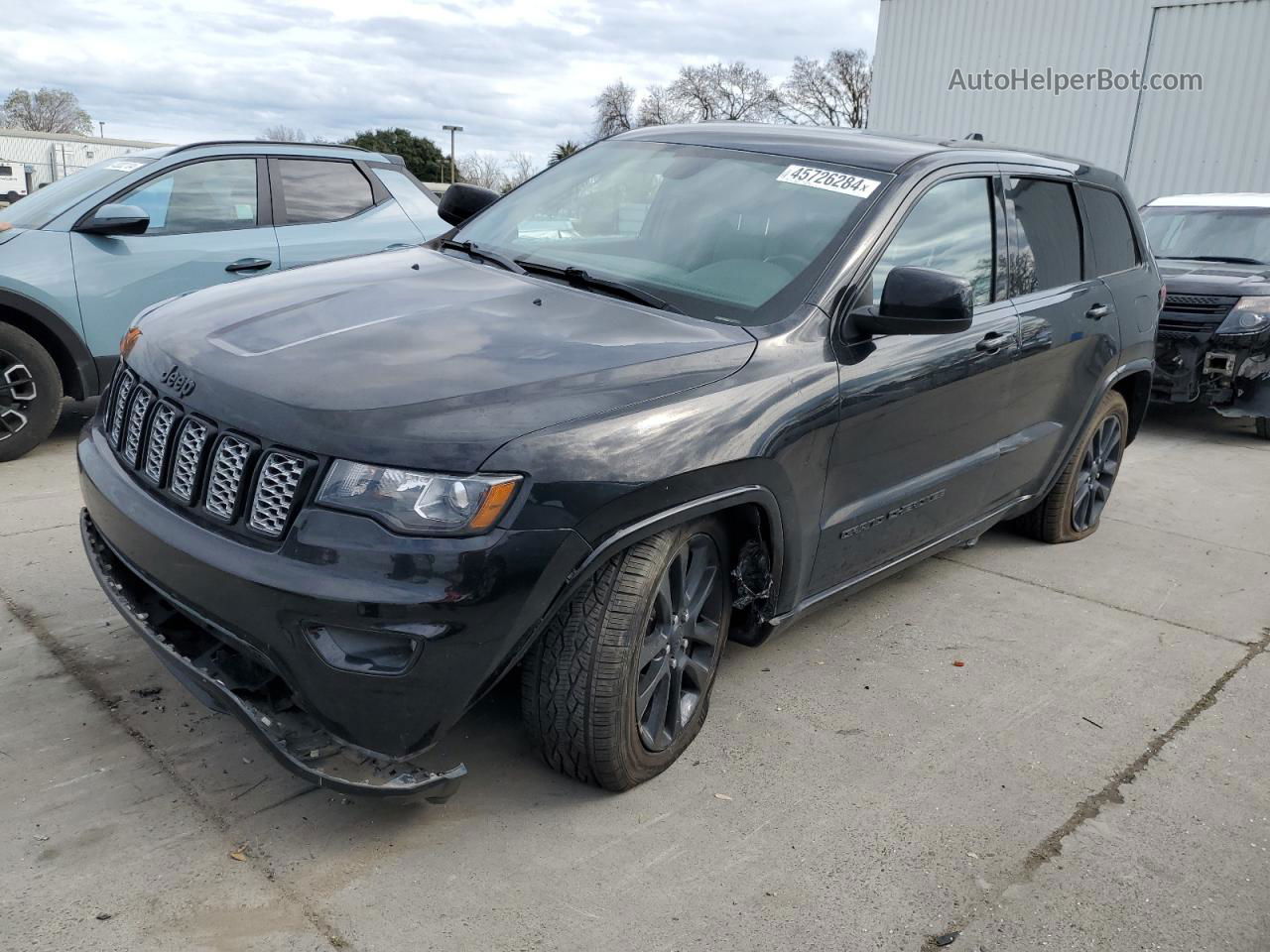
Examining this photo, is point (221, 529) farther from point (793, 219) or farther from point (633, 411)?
point (793, 219)

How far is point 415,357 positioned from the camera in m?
2.63

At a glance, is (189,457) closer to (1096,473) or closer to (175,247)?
(175,247)

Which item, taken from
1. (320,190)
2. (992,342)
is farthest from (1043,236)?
(320,190)

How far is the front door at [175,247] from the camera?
5.68 m

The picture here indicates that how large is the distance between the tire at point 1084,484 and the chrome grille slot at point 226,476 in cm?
373

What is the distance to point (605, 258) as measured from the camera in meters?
3.51

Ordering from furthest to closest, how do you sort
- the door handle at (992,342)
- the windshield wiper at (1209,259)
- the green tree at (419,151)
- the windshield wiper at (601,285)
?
1. the green tree at (419,151)
2. the windshield wiper at (1209,259)
3. the door handle at (992,342)
4. the windshield wiper at (601,285)

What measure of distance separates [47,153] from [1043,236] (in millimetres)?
38666

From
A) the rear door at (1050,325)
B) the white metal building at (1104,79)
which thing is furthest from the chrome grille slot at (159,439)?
the white metal building at (1104,79)

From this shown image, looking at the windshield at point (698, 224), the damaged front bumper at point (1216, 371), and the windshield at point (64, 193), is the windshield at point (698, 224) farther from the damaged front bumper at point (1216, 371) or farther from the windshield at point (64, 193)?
the damaged front bumper at point (1216, 371)

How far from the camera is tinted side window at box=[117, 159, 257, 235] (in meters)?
5.98

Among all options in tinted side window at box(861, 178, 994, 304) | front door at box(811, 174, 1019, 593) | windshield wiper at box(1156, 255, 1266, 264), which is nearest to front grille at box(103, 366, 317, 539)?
front door at box(811, 174, 1019, 593)

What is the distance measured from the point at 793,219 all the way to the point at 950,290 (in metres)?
0.61

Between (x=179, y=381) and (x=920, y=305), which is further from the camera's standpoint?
(x=920, y=305)
